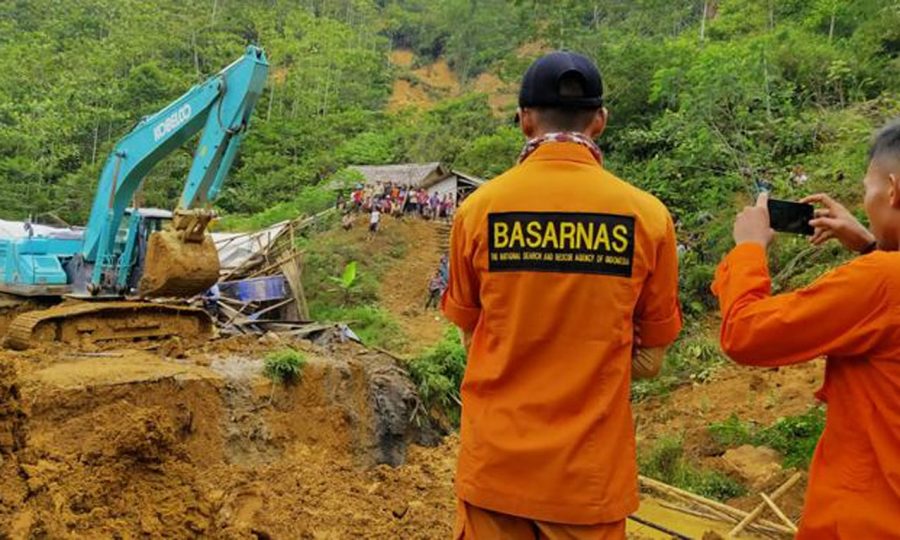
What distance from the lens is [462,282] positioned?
1998 millimetres

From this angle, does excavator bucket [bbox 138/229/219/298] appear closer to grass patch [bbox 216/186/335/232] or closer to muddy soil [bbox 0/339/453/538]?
muddy soil [bbox 0/339/453/538]

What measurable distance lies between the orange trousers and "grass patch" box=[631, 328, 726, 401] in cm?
778

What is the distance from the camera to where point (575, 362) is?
181 cm

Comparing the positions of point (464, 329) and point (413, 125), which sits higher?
point (413, 125)

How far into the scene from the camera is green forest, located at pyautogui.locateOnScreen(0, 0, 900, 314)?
14.6 meters

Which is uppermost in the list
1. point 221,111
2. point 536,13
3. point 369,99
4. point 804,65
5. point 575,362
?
point 536,13

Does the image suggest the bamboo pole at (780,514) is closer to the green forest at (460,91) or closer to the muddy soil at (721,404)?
the muddy soil at (721,404)

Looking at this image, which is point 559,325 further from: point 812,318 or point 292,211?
point 292,211

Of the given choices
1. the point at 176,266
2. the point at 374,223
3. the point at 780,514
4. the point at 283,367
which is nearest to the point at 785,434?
the point at 780,514

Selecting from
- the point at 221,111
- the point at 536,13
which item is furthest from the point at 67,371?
the point at 536,13

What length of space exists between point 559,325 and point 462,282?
31 cm

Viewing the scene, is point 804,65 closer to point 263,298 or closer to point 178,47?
point 263,298

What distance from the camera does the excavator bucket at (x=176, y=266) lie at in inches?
335

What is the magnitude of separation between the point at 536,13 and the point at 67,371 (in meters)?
41.2
